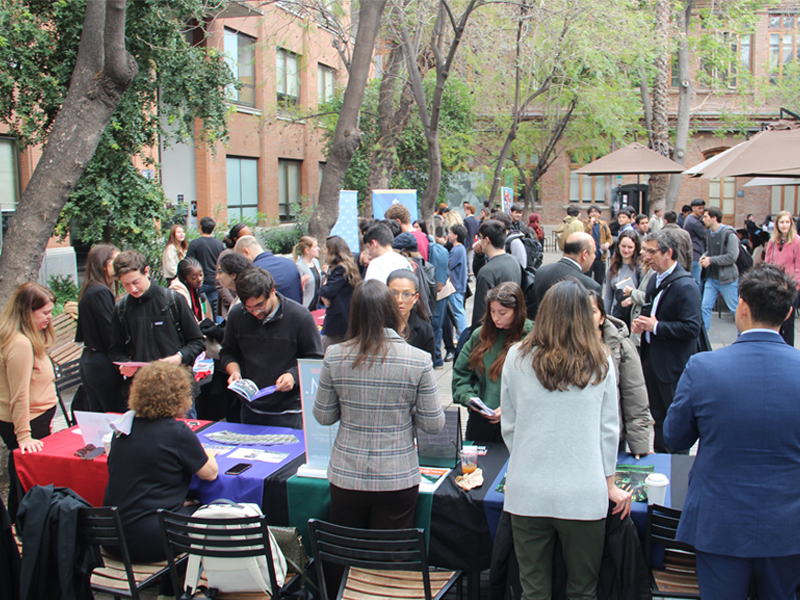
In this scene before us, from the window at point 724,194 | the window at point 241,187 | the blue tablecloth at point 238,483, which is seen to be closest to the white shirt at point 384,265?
the blue tablecloth at point 238,483

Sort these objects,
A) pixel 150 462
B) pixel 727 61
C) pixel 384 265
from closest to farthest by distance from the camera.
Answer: pixel 150 462 → pixel 384 265 → pixel 727 61

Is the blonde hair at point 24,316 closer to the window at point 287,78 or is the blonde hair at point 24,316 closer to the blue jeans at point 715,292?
the blue jeans at point 715,292

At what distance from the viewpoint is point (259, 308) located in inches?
181

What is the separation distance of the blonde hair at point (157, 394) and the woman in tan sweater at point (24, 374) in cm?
130

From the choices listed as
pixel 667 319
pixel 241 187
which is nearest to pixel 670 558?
pixel 667 319

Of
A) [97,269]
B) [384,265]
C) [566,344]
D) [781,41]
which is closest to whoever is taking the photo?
[566,344]

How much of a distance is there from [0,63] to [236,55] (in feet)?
38.3

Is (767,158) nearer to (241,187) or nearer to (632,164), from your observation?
(632,164)

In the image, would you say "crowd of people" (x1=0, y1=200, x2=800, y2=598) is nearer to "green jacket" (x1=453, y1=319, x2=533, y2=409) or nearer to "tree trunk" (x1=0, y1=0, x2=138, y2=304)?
"green jacket" (x1=453, y1=319, x2=533, y2=409)

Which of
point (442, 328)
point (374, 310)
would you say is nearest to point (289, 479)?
point (374, 310)

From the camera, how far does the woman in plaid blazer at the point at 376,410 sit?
314 cm

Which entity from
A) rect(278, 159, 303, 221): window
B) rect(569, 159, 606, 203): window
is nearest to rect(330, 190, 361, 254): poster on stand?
rect(278, 159, 303, 221): window

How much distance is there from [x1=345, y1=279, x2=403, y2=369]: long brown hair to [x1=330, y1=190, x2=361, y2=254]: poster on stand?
291 inches

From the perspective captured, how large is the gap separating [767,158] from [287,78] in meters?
18.8
